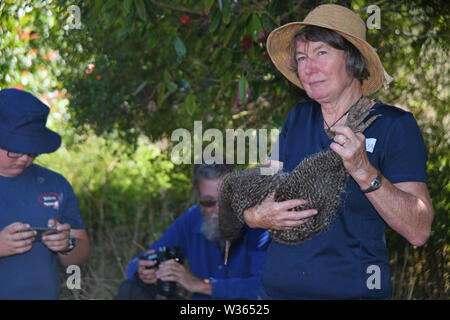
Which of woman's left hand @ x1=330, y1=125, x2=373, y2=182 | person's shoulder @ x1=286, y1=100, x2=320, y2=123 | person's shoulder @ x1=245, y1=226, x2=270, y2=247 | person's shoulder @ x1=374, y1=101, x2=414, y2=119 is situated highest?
person's shoulder @ x1=286, y1=100, x2=320, y2=123

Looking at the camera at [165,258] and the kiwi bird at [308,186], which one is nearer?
the kiwi bird at [308,186]

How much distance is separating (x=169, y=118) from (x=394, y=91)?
1.88 meters

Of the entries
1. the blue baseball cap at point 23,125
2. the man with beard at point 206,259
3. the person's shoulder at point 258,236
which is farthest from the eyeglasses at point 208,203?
the blue baseball cap at point 23,125

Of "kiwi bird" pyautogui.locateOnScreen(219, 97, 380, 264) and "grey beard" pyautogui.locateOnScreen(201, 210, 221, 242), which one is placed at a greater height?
"kiwi bird" pyautogui.locateOnScreen(219, 97, 380, 264)

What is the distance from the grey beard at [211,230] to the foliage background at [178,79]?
743 millimetres

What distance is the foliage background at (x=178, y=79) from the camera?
3.40m

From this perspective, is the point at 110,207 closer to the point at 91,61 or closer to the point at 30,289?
the point at 91,61

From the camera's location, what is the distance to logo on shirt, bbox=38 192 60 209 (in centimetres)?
278

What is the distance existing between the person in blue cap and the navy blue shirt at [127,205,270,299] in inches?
36.1

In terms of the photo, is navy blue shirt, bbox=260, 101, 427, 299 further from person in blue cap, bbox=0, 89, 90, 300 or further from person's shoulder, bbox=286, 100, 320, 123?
person in blue cap, bbox=0, 89, 90, 300

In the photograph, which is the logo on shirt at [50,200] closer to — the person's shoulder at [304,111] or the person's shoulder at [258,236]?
the person's shoulder at [258,236]

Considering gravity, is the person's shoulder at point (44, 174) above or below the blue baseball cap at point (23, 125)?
below

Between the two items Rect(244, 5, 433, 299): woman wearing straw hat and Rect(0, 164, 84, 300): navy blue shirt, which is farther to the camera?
Rect(0, 164, 84, 300): navy blue shirt

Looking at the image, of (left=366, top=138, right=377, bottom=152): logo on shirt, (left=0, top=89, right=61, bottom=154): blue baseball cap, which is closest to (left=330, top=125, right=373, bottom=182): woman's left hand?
(left=366, top=138, right=377, bottom=152): logo on shirt
